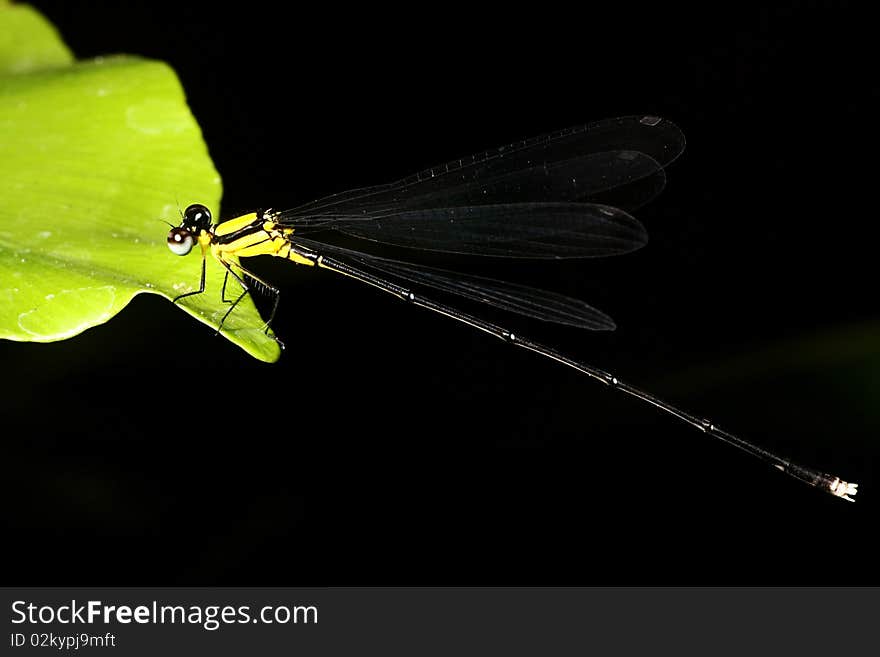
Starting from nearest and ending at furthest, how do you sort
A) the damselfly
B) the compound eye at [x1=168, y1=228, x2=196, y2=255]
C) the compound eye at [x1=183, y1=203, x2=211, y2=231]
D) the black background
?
the compound eye at [x1=168, y1=228, x2=196, y2=255] → the compound eye at [x1=183, y1=203, x2=211, y2=231] → the damselfly → the black background

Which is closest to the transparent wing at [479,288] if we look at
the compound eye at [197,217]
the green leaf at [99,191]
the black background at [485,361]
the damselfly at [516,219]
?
the damselfly at [516,219]

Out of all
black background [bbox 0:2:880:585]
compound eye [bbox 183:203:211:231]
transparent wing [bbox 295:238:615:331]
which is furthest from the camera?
black background [bbox 0:2:880:585]

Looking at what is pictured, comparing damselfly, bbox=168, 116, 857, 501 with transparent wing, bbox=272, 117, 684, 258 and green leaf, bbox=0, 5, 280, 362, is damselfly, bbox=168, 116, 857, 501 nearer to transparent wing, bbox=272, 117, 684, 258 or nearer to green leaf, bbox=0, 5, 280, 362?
transparent wing, bbox=272, 117, 684, 258

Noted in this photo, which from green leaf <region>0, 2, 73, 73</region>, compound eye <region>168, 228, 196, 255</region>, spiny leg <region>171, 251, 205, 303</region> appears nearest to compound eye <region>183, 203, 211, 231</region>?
compound eye <region>168, 228, 196, 255</region>

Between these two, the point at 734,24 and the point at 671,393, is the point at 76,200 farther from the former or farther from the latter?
the point at 734,24

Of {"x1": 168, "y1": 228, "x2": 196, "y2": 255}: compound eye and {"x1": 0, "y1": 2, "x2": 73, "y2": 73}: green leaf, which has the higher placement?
{"x1": 0, "y1": 2, "x2": 73, "y2": 73}: green leaf

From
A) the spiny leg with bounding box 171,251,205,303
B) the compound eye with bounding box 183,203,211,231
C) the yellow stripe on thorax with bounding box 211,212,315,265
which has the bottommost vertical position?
the spiny leg with bounding box 171,251,205,303

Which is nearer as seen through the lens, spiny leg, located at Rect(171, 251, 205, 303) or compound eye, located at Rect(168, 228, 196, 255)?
spiny leg, located at Rect(171, 251, 205, 303)
